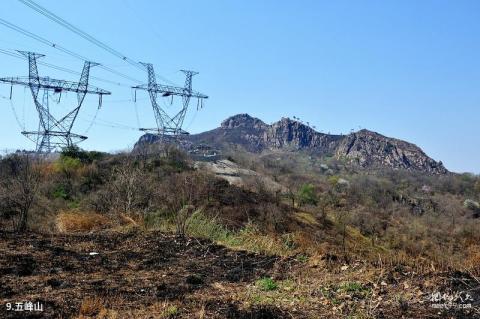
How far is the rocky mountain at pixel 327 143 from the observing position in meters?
167

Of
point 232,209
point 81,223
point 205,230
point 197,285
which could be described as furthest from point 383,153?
point 197,285

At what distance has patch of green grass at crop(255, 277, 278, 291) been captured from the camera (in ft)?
19.6

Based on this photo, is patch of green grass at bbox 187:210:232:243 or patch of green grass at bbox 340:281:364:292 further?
patch of green grass at bbox 187:210:232:243

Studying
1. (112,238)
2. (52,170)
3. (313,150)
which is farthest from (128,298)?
(313,150)

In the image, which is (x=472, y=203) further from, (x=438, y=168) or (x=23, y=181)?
(x=438, y=168)

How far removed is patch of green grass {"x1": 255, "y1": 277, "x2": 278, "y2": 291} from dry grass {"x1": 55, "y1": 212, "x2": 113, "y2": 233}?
6011 mm

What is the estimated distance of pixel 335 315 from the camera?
15.6 feet

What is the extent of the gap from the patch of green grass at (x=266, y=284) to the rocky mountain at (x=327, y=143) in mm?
150997

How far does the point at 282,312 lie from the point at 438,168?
180 metres

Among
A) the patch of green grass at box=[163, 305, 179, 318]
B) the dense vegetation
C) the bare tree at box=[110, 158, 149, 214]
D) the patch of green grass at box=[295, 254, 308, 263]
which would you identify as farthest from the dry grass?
the patch of green grass at box=[163, 305, 179, 318]

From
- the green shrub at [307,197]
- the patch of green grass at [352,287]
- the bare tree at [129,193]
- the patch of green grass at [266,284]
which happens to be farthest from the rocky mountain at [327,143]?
the patch of green grass at [352,287]

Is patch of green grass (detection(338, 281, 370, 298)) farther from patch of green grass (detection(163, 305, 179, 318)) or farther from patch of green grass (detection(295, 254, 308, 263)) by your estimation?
patch of green grass (detection(163, 305, 179, 318))

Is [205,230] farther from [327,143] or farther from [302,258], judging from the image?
[327,143]

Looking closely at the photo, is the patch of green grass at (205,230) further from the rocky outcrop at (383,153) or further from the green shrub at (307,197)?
the rocky outcrop at (383,153)
